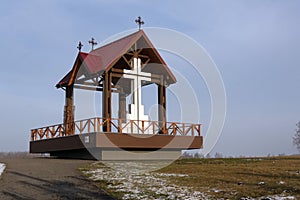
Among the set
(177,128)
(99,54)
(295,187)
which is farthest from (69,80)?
(295,187)

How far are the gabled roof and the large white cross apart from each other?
1207 mm

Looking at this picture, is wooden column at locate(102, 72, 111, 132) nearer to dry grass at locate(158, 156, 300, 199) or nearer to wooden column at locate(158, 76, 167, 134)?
wooden column at locate(158, 76, 167, 134)

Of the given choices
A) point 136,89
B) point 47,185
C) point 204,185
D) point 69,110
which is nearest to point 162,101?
point 136,89

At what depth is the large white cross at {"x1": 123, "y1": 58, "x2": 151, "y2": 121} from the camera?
25141mm

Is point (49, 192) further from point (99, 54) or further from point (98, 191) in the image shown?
point (99, 54)

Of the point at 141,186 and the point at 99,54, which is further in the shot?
the point at 99,54

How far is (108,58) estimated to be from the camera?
24.8 m

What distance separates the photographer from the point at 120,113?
92.7 feet

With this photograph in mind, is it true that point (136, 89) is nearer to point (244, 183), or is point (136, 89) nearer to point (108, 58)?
point (108, 58)

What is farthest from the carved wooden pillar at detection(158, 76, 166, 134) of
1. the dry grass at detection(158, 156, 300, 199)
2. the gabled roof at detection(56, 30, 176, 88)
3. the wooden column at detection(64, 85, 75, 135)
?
the dry grass at detection(158, 156, 300, 199)

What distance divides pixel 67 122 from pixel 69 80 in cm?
292

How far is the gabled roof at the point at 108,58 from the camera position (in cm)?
2442

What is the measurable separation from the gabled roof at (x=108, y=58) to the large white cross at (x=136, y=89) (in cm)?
121

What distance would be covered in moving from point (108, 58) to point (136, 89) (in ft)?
8.74
